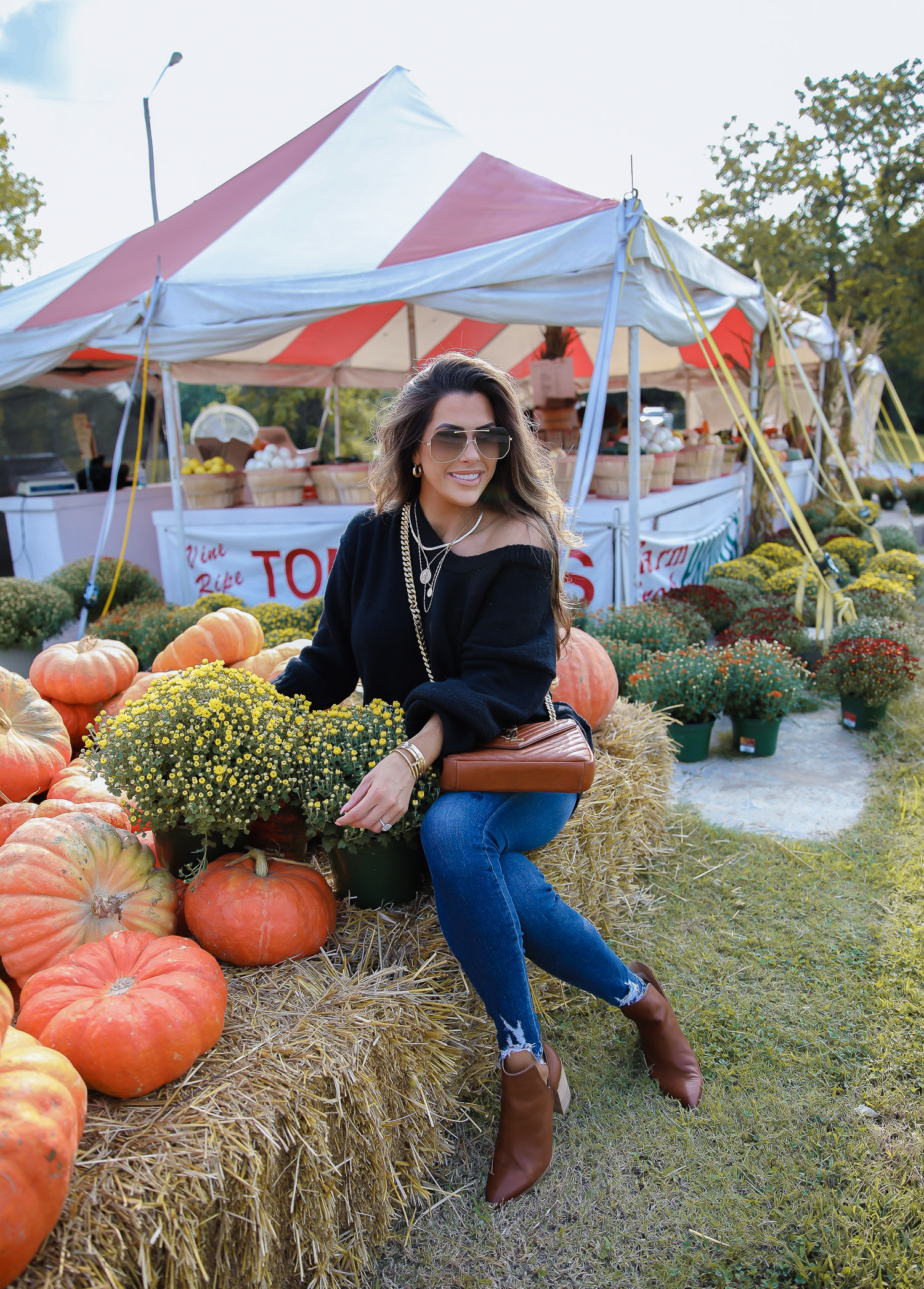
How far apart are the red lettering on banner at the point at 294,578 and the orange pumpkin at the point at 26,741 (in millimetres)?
4070

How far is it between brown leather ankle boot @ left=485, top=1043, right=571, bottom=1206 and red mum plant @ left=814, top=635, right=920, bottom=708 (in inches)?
128

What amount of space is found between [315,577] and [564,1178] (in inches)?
212

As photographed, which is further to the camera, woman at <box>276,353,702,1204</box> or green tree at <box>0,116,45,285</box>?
green tree at <box>0,116,45,285</box>

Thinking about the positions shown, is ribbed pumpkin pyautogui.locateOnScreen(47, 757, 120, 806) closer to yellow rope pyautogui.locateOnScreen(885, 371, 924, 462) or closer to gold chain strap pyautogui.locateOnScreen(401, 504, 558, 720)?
gold chain strap pyautogui.locateOnScreen(401, 504, 558, 720)

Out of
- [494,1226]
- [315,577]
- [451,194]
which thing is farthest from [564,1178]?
[451,194]

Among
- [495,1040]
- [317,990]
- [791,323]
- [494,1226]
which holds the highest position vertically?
[791,323]

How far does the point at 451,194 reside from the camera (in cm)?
596

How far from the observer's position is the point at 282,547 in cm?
680

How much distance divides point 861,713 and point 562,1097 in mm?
3180

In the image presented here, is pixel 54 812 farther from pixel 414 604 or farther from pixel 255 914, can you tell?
pixel 414 604

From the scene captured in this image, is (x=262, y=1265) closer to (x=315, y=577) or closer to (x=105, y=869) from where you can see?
(x=105, y=869)

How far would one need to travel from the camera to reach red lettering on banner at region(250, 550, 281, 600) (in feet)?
22.5

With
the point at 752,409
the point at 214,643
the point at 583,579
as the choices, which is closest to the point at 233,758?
the point at 214,643

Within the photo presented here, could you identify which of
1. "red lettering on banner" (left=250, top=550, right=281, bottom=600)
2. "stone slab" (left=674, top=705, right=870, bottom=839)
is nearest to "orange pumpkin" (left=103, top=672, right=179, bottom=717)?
"stone slab" (left=674, top=705, right=870, bottom=839)
